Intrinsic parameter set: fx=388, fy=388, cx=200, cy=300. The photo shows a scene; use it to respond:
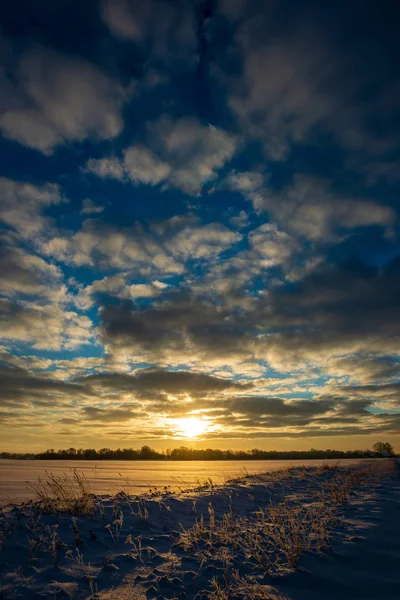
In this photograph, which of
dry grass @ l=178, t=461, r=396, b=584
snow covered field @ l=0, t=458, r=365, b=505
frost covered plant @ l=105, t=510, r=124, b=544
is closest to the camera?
dry grass @ l=178, t=461, r=396, b=584

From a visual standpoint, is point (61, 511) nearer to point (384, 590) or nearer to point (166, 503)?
point (166, 503)

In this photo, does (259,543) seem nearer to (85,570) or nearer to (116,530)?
(116,530)

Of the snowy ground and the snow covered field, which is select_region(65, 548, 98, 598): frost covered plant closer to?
the snowy ground

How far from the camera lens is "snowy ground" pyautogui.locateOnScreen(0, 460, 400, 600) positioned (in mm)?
7004

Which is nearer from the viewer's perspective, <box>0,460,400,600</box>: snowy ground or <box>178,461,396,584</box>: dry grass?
<box>0,460,400,600</box>: snowy ground

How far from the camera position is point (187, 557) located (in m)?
8.62

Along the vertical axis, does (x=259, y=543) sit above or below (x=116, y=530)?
below

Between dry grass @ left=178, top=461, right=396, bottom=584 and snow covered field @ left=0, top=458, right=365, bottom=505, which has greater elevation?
snow covered field @ left=0, top=458, right=365, bottom=505

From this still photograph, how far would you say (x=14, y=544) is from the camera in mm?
8516

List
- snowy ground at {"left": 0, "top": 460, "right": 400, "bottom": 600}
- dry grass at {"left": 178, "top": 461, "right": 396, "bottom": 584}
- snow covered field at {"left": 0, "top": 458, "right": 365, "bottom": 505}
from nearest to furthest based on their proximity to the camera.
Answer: snowy ground at {"left": 0, "top": 460, "right": 400, "bottom": 600}
dry grass at {"left": 178, "top": 461, "right": 396, "bottom": 584}
snow covered field at {"left": 0, "top": 458, "right": 365, "bottom": 505}

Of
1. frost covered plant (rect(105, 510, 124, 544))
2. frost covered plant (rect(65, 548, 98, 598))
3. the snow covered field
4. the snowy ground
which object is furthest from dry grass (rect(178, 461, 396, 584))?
the snow covered field

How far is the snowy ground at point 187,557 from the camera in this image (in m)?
7.00

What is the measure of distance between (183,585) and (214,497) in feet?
32.0

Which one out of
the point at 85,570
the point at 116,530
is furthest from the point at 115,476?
the point at 85,570
